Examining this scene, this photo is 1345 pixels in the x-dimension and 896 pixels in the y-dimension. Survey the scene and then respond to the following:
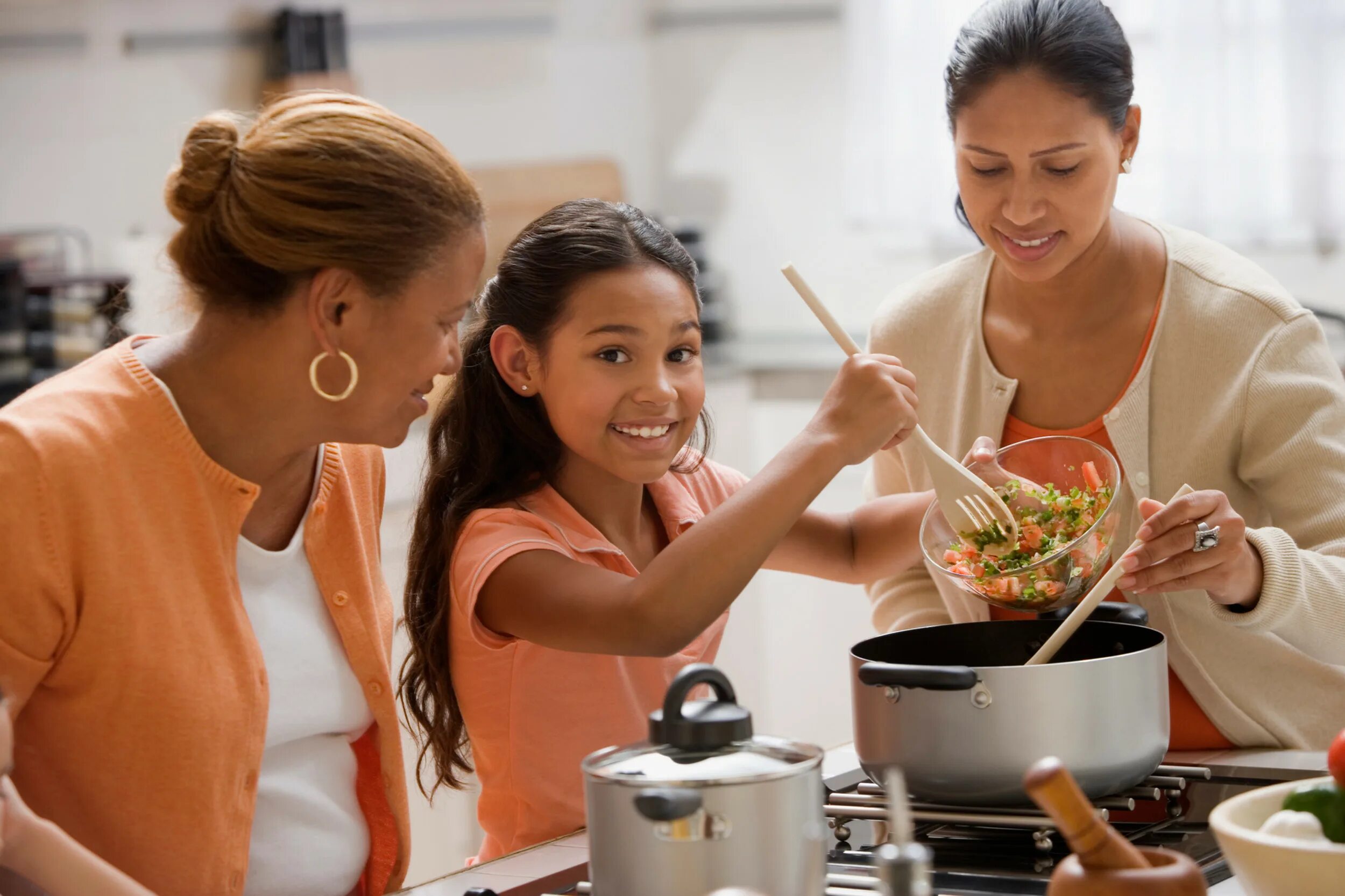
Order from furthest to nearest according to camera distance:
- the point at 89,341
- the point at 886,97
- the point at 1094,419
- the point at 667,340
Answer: the point at 886,97 < the point at 89,341 < the point at 1094,419 < the point at 667,340

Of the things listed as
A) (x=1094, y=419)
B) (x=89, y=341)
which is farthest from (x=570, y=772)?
(x=89, y=341)

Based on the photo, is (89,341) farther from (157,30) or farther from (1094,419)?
(1094,419)

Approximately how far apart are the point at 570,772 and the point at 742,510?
31 cm

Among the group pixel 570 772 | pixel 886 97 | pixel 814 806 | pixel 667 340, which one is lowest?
pixel 570 772

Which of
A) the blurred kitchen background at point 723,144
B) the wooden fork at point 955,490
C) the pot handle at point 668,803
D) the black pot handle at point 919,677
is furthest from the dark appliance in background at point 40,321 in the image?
the pot handle at point 668,803

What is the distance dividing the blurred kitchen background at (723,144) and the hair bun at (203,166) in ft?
4.10

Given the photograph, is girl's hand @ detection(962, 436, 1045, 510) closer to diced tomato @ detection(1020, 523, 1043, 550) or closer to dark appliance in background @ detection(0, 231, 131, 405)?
diced tomato @ detection(1020, 523, 1043, 550)

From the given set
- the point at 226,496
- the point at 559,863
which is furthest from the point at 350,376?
the point at 559,863

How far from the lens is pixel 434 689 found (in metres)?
1.42

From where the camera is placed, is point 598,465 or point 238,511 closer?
point 238,511

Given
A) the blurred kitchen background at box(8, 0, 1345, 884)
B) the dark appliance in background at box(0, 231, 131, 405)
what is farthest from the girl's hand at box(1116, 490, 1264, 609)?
the dark appliance in background at box(0, 231, 131, 405)

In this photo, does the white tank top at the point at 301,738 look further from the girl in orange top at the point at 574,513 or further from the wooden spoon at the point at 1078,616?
the wooden spoon at the point at 1078,616

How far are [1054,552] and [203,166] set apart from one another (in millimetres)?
738

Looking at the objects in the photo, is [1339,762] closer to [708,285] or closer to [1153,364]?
[1153,364]
